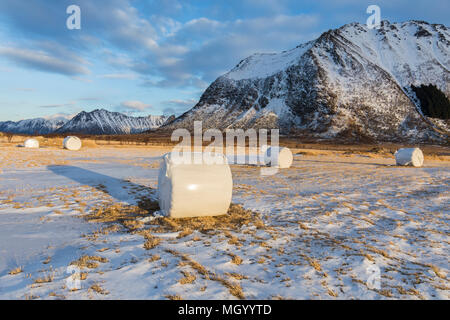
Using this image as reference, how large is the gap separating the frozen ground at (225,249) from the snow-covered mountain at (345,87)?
112199mm

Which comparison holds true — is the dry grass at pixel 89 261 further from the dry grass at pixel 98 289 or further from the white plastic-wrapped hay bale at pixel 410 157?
the white plastic-wrapped hay bale at pixel 410 157

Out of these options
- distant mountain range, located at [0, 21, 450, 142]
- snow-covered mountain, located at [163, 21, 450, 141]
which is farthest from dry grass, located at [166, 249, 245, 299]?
snow-covered mountain, located at [163, 21, 450, 141]

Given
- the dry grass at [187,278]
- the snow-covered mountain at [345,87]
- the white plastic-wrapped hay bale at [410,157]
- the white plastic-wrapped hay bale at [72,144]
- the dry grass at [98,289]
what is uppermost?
the snow-covered mountain at [345,87]

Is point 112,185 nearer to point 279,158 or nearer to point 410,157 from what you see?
point 279,158

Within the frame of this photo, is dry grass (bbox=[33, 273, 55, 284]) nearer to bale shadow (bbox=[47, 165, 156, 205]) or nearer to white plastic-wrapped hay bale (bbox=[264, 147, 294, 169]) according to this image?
bale shadow (bbox=[47, 165, 156, 205])

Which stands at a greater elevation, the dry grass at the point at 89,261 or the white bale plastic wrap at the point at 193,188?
the white bale plastic wrap at the point at 193,188

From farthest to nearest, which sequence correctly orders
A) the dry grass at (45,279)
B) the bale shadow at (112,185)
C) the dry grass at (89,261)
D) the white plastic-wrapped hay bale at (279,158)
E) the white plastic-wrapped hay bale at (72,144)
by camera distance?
the white plastic-wrapped hay bale at (72,144) → the white plastic-wrapped hay bale at (279,158) → the bale shadow at (112,185) → the dry grass at (89,261) → the dry grass at (45,279)

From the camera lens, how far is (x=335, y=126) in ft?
387

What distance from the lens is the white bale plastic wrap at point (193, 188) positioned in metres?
7.95

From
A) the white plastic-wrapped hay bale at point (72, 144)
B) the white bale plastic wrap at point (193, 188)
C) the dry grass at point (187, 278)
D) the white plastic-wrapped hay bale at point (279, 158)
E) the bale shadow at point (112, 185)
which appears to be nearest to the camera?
the dry grass at point (187, 278)

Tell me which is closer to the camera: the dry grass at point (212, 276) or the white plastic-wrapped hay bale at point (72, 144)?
the dry grass at point (212, 276)


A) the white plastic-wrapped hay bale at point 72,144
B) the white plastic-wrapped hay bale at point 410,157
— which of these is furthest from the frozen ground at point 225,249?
the white plastic-wrapped hay bale at point 72,144
